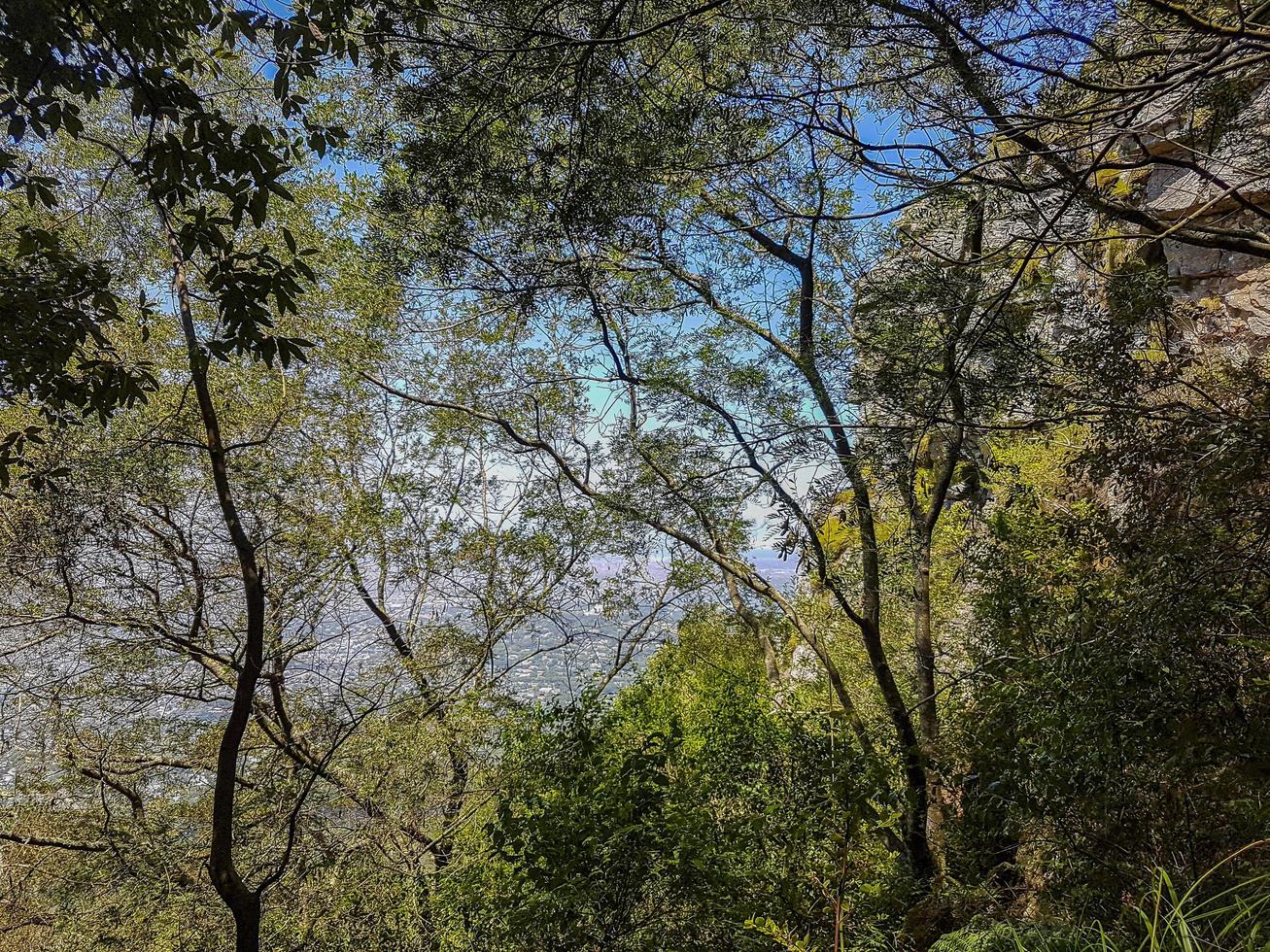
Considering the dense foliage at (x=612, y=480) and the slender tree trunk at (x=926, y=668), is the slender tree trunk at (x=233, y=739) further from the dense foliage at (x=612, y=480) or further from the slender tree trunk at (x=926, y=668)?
the slender tree trunk at (x=926, y=668)

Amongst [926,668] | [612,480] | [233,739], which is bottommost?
[926,668]

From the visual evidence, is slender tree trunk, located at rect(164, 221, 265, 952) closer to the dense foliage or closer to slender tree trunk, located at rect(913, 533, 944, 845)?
the dense foliage

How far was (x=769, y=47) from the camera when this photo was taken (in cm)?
265

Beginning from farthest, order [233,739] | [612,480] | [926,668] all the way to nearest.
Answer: [612,480] → [926,668] → [233,739]

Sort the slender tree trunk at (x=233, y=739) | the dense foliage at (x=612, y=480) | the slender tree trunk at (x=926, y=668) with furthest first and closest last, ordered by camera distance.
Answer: the slender tree trunk at (x=926, y=668)
the slender tree trunk at (x=233, y=739)
the dense foliage at (x=612, y=480)

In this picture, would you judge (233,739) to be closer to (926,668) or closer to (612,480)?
(612,480)

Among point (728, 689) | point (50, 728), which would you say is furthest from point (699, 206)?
point (50, 728)

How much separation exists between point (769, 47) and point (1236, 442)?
227 centimetres

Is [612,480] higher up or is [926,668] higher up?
[612,480]

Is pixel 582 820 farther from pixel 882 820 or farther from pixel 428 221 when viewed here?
pixel 428 221

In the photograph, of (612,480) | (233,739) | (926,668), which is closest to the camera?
(233,739)

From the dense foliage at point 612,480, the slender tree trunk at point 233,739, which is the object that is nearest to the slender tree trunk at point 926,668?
the dense foliage at point 612,480

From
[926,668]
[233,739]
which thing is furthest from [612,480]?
[233,739]

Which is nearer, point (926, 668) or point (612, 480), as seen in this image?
point (926, 668)
